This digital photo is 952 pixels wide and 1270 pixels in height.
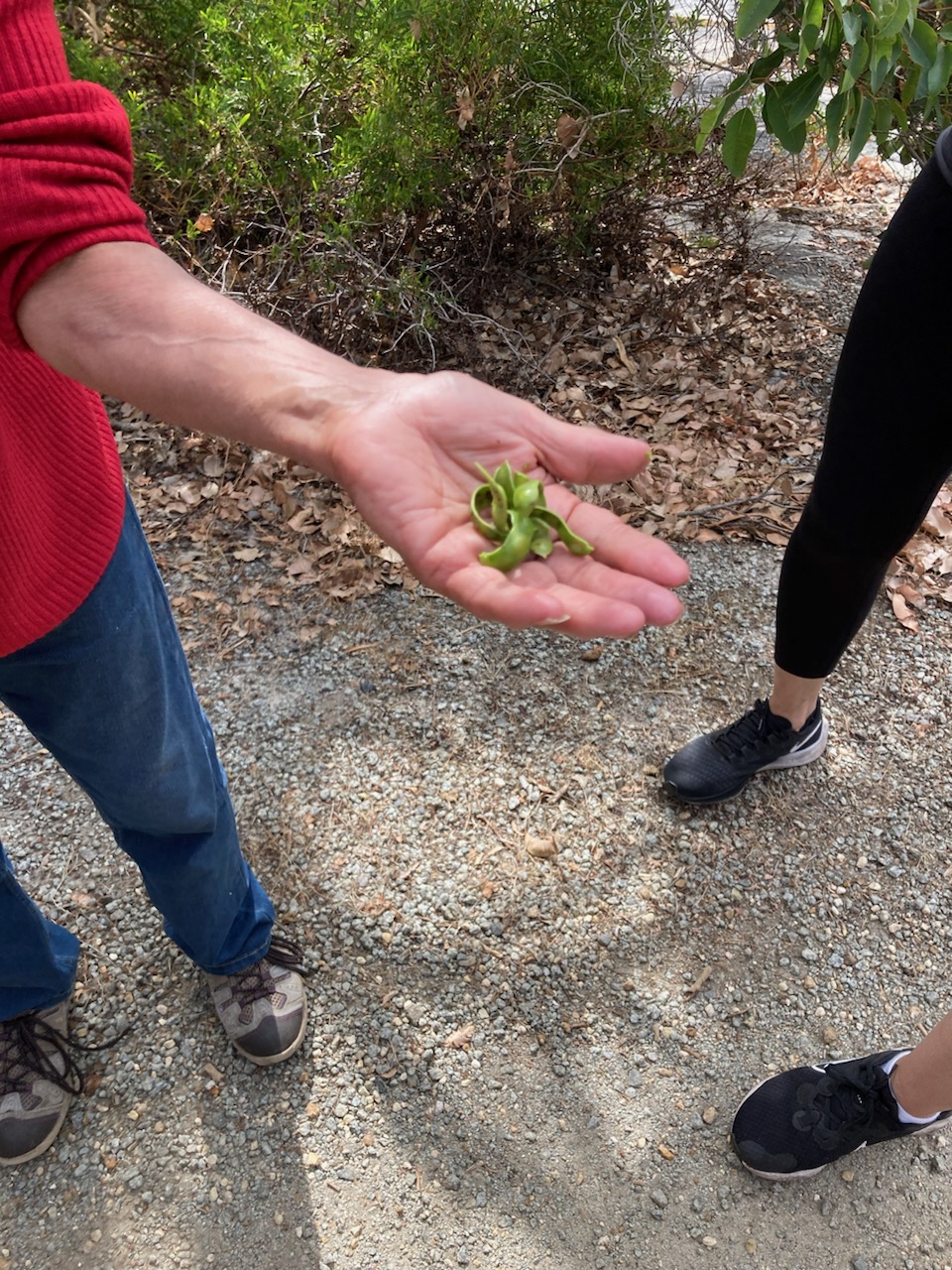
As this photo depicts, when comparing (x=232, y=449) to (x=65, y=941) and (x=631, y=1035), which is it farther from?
(x=631, y=1035)

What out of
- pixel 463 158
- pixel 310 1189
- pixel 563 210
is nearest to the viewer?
pixel 310 1189

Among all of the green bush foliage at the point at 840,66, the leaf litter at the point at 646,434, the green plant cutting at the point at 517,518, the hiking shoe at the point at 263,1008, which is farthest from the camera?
the leaf litter at the point at 646,434

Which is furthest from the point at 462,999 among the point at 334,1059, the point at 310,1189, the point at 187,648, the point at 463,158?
the point at 463,158

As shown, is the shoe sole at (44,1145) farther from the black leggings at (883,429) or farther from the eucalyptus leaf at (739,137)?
the eucalyptus leaf at (739,137)

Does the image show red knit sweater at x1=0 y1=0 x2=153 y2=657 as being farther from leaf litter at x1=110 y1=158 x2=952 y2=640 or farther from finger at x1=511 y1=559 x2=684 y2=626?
leaf litter at x1=110 y1=158 x2=952 y2=640

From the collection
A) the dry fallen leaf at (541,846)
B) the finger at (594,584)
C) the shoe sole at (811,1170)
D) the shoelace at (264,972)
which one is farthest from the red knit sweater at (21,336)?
the shoe sole at (811,1170)

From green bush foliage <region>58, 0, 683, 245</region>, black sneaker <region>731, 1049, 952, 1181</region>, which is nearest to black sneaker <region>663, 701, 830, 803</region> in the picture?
black sneaker <region>731, 1049, 952, 1181</region>
